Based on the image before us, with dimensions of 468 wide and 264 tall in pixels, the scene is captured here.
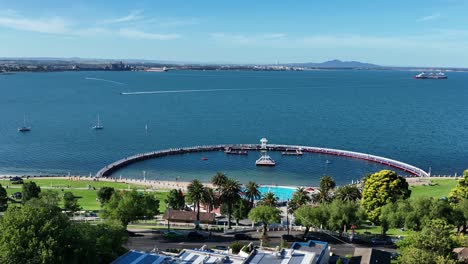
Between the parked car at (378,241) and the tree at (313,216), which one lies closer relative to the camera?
the parked car at (378,241)

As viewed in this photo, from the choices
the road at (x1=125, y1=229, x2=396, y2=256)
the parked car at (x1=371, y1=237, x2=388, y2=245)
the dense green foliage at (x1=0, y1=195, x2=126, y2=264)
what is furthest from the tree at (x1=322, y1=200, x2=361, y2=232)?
the dense green foliage at (x1=0, y1=195, x2=126, y2=264)

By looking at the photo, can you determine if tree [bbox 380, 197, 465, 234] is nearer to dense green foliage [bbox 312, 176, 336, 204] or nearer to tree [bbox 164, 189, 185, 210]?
dense green foliage [bbox 312, 176, 336, 204]

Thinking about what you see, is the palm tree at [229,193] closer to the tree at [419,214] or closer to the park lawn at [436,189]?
the tree at [419,214]

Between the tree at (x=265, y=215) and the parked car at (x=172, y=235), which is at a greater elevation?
the tree at (x=265, y=215)

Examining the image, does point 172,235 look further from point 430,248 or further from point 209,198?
point 430,248

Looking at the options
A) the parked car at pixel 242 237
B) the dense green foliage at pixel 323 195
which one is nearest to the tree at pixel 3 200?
the parked car at pixel 242 237

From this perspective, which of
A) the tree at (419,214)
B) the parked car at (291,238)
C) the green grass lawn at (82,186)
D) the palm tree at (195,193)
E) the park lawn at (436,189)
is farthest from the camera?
the park lawn at (436,189)

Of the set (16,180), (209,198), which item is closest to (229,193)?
(209,198)
